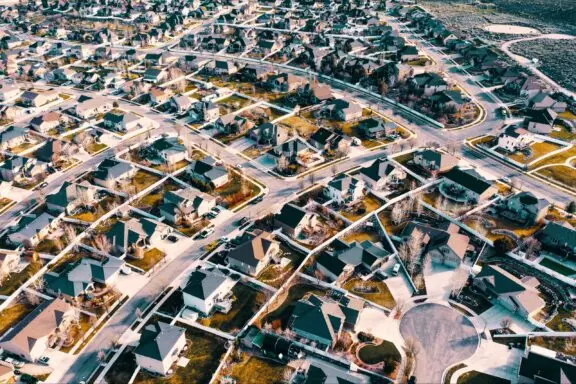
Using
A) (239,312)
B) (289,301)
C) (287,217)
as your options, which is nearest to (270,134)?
(287,217)

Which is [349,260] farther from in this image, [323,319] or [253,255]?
[253,255]

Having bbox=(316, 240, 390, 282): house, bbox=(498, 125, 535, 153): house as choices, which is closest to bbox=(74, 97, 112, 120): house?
bbox=(316, 240, 390, 282): house

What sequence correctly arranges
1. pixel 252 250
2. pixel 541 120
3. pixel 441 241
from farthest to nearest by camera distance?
pixel 541 120
pixel 441 241
pixel 252 250

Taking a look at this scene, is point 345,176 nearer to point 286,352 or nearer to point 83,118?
point 286,352

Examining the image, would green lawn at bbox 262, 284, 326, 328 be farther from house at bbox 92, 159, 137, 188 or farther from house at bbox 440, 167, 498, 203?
house at bbox 92, 159, 137, 188

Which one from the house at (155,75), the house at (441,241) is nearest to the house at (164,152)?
the house at (155,75)
